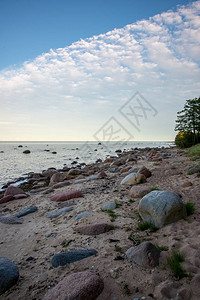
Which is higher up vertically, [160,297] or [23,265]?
[160,297]

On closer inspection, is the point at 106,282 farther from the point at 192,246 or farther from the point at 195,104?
the point at 195,104

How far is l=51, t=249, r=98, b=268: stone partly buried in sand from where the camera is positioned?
9.37 ft

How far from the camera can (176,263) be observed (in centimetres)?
242

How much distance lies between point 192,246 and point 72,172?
34.8 feet

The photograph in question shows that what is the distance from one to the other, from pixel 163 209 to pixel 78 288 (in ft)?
7.41

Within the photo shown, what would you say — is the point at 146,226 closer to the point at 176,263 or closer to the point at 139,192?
the point at 176,263

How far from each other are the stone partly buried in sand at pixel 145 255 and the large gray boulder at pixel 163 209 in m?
1.02

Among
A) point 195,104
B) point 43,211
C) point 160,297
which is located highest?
point 195,104

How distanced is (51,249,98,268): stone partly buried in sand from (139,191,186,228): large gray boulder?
143 cm

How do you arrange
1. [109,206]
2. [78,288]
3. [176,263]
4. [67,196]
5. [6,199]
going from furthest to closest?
[6,199] < [67,196] < [109,206] < [176,263] < [78,288]

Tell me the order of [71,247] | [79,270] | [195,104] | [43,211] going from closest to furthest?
1. [79,270]
2. [71,247]
3. [43,211]
4. [195,104]

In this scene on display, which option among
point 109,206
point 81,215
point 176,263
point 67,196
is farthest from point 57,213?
point 176,263

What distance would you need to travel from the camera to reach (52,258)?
2.97 metres

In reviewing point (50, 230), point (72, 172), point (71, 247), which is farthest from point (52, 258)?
point (72, 172)
